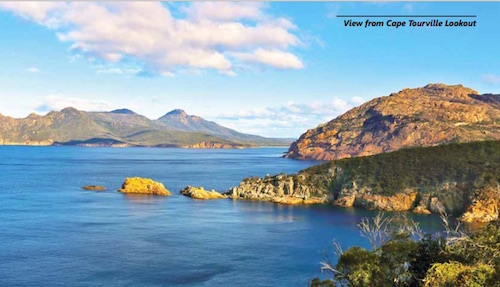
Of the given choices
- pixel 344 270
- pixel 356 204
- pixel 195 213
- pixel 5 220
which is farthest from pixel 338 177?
pixel 344 270

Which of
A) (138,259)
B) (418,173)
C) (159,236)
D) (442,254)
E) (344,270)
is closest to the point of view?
(442,254)

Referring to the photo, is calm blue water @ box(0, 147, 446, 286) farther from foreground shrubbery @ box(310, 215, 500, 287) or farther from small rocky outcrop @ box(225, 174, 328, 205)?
foreground shrubbery @ box(310, 215, 500, 287)

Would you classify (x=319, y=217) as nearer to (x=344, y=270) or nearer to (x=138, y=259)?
(x=138, y=259)

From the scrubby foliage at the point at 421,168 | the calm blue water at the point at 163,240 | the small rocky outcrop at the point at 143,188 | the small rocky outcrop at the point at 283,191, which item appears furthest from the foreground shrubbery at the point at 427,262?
the small rocky outcrop at the point at 143,188

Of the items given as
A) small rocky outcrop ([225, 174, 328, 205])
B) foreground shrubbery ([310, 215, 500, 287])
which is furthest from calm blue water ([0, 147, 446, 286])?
foreground shrubbery ([310, 215, 500, 287])

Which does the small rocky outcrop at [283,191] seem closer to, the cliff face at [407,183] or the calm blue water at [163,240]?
the cliff face at [407,183]

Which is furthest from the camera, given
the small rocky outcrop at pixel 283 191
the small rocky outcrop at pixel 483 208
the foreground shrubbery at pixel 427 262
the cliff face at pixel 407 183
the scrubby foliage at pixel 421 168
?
the small rocky outcrop at pixel 283 191

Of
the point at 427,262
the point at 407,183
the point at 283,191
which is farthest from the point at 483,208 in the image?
the point at 427,262

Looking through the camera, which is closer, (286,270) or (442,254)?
(442,254)
